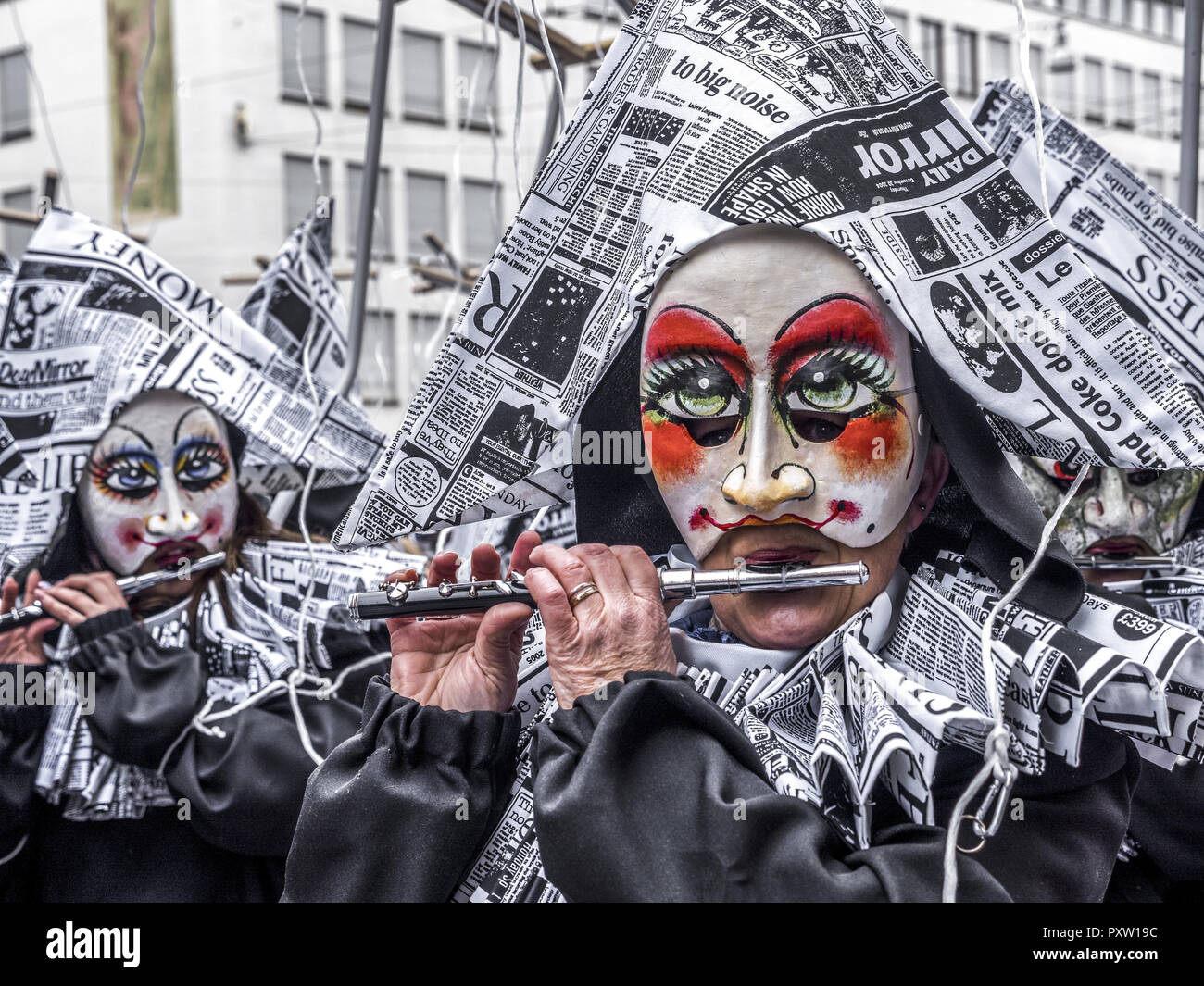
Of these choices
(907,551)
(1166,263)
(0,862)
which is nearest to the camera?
(907,551)

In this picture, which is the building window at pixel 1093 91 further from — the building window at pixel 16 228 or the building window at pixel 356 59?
the building window at pixel 16 228

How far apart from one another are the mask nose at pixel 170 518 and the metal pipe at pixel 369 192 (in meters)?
0.64

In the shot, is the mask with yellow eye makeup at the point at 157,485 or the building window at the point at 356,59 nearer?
the mask with yellow eye makeup at the point at 157,485

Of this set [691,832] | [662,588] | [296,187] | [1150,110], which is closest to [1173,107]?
[1150,110]

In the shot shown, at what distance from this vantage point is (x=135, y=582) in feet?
12.5

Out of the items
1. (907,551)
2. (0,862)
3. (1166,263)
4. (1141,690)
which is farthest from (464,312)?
(0,862)

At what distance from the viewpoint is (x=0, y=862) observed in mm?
3578

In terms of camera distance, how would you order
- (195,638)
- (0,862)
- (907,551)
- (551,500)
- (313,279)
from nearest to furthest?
(907,551)
(551,500)
(0,862)
(195,638)
(313,279)

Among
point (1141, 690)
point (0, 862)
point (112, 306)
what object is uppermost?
point (112, 306)

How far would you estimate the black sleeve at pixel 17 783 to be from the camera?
3.58 metres

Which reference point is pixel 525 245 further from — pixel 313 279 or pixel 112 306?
pixel 313 279

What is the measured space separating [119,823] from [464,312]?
2088mm

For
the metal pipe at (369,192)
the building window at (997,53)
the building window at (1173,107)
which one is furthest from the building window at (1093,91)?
the metal pipe at (369,192)

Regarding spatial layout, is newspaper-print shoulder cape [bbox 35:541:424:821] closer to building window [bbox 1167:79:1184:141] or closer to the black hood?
the black hood
